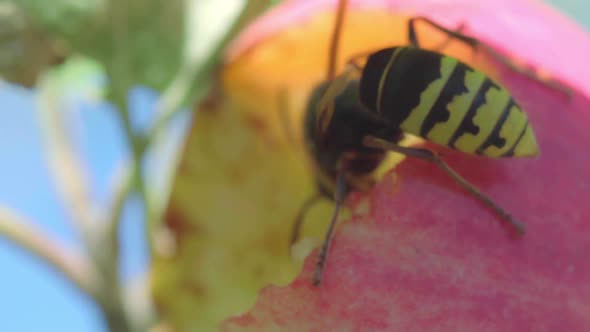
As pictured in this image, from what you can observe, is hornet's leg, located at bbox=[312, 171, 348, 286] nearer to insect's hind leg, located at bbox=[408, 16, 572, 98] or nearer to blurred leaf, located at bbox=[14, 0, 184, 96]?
insect's hind leg, located at bbox=[408, 16, 572, 98]

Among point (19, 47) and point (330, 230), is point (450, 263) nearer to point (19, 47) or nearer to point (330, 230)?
point (330, 230)

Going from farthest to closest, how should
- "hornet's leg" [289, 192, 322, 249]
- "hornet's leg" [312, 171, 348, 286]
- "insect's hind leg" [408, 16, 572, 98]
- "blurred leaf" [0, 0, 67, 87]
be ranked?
"hornet's leg" [289, 192, 322, 249] < "blurred leaf" [0, 0, 67, 87] < "insect's hind leg" [408, 16, 572, 98] < "hornet's leg" [312, 171, 348, 286]

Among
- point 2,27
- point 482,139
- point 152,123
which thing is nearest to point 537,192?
point 482,139

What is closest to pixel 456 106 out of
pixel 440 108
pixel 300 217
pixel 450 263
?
pixel 440 108

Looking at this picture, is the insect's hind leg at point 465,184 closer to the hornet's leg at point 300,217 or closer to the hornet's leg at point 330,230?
the hornet's leg at point 330,230

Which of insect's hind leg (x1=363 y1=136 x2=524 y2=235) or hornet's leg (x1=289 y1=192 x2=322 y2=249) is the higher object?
insect's hind leg (x1=363 y1=136 x2=524 y2=235)

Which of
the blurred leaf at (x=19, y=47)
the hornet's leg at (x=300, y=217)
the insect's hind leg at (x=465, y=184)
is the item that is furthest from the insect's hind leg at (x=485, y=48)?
the blurred leaf at (x=19, y=47)

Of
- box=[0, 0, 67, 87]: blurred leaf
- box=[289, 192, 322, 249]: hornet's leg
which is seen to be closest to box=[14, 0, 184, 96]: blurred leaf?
box=[0, 0, 67, 87]: blurred leaf

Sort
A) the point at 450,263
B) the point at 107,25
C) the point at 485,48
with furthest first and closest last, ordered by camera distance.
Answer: the point at 107,25 → the point at 485,48 → the point at 450,263
